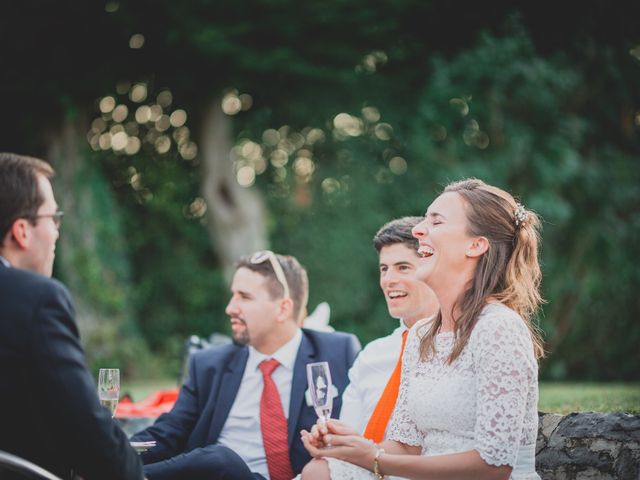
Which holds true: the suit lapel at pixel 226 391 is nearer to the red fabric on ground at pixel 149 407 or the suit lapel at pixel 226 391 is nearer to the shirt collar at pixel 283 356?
the shirt collar at pixel 283 356

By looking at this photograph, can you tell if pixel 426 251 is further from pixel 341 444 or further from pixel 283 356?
pixel 283 356

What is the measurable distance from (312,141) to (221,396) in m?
10.9

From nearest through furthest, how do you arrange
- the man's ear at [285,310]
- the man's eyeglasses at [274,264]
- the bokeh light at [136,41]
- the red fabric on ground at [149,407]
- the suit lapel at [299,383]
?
the suit lapel at [299,383] → the man's ear at [285,310] → the man's eyeglasses at [274,264] → the red fabric on ground at [149,407] → the bokeh light at [136,41]

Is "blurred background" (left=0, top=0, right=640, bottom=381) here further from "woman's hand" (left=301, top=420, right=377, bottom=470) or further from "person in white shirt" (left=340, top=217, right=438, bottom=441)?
"woman's hand" (left=301, top=420, right=377, bottom=470)

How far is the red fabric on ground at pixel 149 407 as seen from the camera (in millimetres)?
5688

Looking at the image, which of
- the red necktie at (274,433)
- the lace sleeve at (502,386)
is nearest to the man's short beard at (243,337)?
the red necktie at (274,433)

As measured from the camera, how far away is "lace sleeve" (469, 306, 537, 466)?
2.78 metres

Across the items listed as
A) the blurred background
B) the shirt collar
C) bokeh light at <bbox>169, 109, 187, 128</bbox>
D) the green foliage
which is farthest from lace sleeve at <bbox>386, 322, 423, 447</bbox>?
bokeh light at <bbox>169, 109, 187, 128</bbox>

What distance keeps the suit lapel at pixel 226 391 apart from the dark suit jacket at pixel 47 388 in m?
1.92

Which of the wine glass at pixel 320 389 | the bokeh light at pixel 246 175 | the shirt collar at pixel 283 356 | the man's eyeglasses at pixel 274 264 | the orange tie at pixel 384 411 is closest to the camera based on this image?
the wine glass at pixel 320 389

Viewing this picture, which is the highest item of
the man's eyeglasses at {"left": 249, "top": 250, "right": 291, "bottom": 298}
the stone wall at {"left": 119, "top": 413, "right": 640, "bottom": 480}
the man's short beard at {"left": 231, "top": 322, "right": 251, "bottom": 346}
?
the man's eyeglasses at {"left": 249, "top": 250, "right": 291, "bottom": 298}

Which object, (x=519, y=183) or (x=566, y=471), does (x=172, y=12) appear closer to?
(x=519, y=183)

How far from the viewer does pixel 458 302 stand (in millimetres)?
3189

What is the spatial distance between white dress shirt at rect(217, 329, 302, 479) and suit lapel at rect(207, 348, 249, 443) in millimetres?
40
